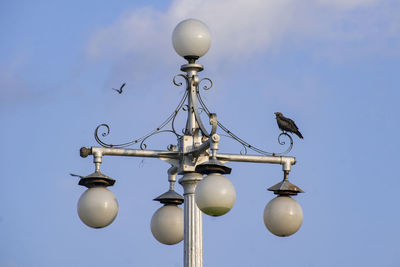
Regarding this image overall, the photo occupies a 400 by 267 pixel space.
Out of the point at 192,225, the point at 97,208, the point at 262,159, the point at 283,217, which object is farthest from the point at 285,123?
the point at 97,208

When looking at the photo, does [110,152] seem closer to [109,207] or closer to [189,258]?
[109,207]

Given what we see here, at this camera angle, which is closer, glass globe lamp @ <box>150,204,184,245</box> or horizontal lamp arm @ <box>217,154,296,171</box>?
horizontal lamp arm @ <box>217,154,296,171</box>

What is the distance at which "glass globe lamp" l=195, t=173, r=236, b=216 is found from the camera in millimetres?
12008

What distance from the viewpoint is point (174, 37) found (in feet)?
45.3

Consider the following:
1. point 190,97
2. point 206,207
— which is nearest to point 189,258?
point 206,207

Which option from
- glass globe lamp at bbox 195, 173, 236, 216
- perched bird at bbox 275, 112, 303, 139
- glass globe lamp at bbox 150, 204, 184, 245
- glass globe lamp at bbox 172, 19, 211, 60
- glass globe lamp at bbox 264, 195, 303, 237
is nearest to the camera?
glass globe lamp at bbox 195, 173, 236, 216

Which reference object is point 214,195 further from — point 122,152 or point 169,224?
point 169,224

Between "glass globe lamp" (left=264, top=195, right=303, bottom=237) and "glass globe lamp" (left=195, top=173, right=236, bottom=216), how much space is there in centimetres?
90

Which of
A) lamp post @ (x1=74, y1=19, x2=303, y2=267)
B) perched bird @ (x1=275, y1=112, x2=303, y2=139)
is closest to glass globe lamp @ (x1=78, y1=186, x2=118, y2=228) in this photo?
lamp post @ (x1=74, y1=19, x2=303, y2=267)

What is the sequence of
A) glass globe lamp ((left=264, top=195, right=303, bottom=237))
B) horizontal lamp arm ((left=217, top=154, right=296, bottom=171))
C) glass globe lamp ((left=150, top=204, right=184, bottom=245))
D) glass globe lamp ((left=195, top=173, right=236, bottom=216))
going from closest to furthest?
glass globe lamp ((left=195, top=173, right=236, bottom=216))
horizontal lamp arm ((left=217, top=154, right=296, bottom=171))
glass globe lamp ((left=264, top=195, right=303, bottom=237))
glass globe lamp ((left=150, top=204, right=184, bottom=245))

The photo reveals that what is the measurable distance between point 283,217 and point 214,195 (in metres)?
1.19

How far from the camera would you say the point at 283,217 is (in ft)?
42.3

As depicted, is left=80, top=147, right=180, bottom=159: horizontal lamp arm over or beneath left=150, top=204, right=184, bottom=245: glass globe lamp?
over

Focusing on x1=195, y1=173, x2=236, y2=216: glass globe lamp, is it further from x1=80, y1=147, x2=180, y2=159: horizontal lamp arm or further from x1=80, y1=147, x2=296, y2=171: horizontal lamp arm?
x1=80, y1=147, x2=180, y2=159: horizontal lamp arm
